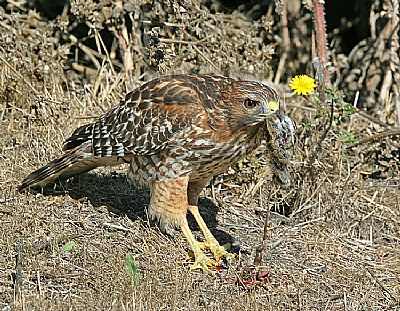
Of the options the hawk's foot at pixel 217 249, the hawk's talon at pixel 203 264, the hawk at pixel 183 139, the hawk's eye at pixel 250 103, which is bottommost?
the hawk's foot at pixel 217 249

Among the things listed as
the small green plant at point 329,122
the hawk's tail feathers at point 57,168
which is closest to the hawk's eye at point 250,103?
the small green plant at point 329,122

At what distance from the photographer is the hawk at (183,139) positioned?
555cm

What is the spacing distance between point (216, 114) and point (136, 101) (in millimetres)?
826

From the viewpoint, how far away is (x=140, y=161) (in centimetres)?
610

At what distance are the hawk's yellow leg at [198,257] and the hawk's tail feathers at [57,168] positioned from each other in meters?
1.04

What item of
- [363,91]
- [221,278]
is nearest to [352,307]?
[221,278]

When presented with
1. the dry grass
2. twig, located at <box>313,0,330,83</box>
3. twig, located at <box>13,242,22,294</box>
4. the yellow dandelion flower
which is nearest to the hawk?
the dry grass

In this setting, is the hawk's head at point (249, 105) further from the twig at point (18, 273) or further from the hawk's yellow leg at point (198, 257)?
the twig at point (18, 273)

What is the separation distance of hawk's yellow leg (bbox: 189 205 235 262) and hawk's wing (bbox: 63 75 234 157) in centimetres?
71

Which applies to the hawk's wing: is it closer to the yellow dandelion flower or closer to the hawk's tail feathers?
the hawk's tail feathers

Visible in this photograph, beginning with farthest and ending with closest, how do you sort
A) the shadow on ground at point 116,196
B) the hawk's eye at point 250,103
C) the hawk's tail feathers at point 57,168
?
the shadow on ground at point 116,196 → the hawk's tail feathers at point 57,168 → the hawk's eye at point 250,103

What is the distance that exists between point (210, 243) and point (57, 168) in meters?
1.41

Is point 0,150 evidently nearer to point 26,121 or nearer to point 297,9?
point 26,121

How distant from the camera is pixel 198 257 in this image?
5.81 metres
